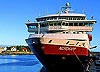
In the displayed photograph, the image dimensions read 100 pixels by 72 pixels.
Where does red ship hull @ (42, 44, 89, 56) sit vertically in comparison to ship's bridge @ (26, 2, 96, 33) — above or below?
below

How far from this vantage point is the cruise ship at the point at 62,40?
152 ft

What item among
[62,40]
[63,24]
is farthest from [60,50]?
[63,24]

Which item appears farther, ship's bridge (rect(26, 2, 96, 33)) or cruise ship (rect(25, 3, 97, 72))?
ship's bridge (rect(26, 2, 96, 33))

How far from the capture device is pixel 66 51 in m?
46.6

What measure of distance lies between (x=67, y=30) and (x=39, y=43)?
232 inches

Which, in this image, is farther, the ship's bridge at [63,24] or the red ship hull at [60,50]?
the ship's bridge at [63,24]

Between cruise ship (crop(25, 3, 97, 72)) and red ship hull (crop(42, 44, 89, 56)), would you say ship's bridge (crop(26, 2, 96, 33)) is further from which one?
red ship hull (crop(42, 44, 89, 56))

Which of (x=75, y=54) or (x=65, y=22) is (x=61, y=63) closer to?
(x=75, y=54)

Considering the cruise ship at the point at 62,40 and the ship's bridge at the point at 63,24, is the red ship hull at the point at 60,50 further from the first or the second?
the ship's bridge at the point at 63,24

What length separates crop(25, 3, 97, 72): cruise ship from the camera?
46.3 metres

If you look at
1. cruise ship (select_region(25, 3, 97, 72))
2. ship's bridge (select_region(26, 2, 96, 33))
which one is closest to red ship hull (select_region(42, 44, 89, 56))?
cruise ship (select_region(25, 3, 97, 72))

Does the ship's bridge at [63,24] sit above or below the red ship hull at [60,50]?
above

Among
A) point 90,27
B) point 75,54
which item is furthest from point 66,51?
point 90,27

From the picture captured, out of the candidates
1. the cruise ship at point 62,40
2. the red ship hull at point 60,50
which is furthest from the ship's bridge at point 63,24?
the red ship hull at point 60,50
